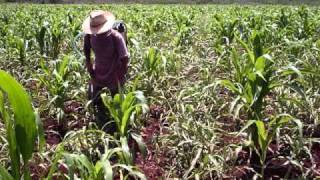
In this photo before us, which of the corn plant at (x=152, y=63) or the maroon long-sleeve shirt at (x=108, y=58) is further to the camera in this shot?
the corn plant at (x=152, y=63)

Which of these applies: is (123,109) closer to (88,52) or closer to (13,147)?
(88,52)

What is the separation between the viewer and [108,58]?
3594 millimetres

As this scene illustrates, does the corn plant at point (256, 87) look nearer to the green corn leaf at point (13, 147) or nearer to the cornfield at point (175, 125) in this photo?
the cornfield at point (175, 125)

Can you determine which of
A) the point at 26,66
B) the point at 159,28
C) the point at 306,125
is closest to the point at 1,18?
the point at 159,28

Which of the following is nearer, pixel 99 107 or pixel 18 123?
pixel 18 123

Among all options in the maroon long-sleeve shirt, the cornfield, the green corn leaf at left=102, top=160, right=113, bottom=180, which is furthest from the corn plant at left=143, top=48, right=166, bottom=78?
the green corn leaf at left=102, top=160, right=113, bottom=180

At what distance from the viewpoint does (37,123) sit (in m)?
1.89

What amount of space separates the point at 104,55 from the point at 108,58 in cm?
4

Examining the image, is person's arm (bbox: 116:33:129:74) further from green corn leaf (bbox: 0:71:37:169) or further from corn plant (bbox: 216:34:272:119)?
green corn leaf (bbox: 0:71:37:169)

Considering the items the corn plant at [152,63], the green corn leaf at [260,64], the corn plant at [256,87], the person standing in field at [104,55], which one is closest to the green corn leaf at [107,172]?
the corn plant at [256,87]

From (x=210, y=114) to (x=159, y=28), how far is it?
15.8ft

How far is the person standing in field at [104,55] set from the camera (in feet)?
11.4

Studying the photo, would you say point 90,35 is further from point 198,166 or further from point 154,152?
point 198,166

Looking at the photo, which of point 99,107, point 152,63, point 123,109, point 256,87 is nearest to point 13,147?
point 123,109
